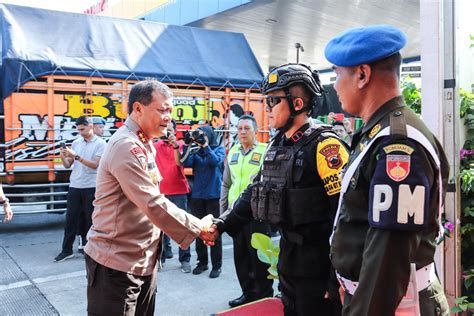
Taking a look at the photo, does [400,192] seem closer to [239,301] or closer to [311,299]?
[311,299]

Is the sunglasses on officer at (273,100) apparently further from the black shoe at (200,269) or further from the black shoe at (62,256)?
the black shoe at (62,256)

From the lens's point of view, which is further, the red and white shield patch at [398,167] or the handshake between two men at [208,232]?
the handshake between two men at [208,232]

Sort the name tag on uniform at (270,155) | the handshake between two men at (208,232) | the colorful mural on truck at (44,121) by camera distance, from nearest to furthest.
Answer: the name tag on uniform at (270,155) → the handshake between two men at (208,232) → the colorful mural on truck at (44,121)

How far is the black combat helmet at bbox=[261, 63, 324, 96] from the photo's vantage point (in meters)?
2.41

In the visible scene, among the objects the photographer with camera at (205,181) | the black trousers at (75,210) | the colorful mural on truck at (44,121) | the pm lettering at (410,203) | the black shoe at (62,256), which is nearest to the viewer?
the pm lettering at (410,203)

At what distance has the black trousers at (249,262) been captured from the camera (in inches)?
170

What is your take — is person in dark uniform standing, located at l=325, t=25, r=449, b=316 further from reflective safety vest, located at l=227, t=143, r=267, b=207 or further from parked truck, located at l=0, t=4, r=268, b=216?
parked truck, located at l=0, t=4, r=268, b=216

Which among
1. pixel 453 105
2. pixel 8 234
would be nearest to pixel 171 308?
pixel 453 105

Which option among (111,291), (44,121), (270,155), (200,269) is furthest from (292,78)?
(44,121)

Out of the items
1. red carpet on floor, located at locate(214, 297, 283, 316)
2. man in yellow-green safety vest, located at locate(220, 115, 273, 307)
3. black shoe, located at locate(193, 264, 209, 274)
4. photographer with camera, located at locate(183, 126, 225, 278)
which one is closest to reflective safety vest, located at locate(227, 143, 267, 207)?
man in yellow-green safety vest, located at locate(220, 115, 273, 307)

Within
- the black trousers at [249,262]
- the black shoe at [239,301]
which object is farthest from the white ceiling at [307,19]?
the black shoe at [239,301]

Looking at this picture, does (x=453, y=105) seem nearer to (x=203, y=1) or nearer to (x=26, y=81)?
(x=26, y=81)

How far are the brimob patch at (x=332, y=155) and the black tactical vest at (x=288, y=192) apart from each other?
11 centimetres

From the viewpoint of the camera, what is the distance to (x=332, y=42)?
1.64m
